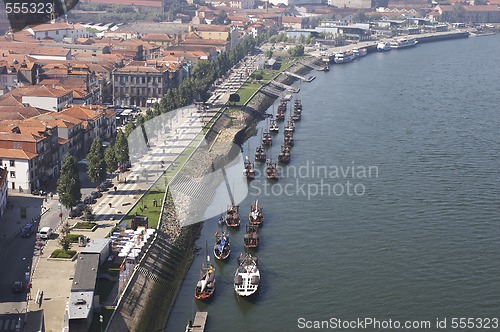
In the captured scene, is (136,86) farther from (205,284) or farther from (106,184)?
(205,284)

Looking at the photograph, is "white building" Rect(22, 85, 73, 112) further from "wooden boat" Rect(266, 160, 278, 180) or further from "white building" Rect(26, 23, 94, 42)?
"white building" Rect(26, 23, 94, 42)

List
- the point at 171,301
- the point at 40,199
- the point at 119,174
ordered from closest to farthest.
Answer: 1. the point at 171,301
2. the point at 40,199
3. the point at 119,174

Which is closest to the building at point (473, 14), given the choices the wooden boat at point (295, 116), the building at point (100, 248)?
the wooden boat at point (295, 116)

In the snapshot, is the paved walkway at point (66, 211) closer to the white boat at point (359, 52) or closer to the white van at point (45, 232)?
the white van at point (45, 232)

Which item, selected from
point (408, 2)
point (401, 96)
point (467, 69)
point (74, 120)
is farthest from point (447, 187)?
point (408, 2)

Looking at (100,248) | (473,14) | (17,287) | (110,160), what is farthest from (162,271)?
(473,14)

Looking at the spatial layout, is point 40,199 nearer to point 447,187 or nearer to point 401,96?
point 447,187
